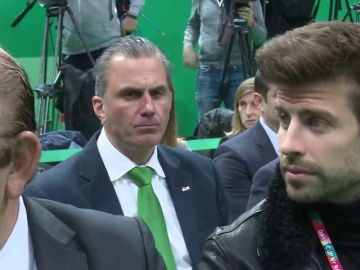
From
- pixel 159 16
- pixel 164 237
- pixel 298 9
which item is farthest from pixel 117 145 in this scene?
pixel 159 16

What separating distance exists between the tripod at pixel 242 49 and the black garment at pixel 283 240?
14.3ft

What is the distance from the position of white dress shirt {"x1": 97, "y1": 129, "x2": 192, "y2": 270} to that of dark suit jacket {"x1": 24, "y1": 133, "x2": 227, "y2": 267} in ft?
0.07

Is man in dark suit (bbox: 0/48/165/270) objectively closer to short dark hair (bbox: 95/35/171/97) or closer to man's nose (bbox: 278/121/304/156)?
man's nose (bbox: 278/121/304/156)

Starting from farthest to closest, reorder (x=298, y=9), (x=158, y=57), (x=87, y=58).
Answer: (x=298, y=9) < (x=87, y=58) < (x=158, y=57)

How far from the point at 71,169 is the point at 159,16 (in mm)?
5170

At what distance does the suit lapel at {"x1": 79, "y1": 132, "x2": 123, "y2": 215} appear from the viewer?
2.51 m

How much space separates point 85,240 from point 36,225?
0.33 feet

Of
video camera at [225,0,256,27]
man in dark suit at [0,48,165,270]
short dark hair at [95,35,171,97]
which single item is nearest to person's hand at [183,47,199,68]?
video camera at [225,0,256,27]

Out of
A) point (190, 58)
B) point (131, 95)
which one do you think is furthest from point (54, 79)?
point (131, 95)

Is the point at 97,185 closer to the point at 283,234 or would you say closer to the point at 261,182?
the point at 261,182

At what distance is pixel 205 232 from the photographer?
2.67 m

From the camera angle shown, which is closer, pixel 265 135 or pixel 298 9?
pixel 265 135

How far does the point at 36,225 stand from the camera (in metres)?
1.38

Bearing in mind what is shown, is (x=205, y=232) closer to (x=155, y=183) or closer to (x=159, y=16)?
(x=155, y=183)
